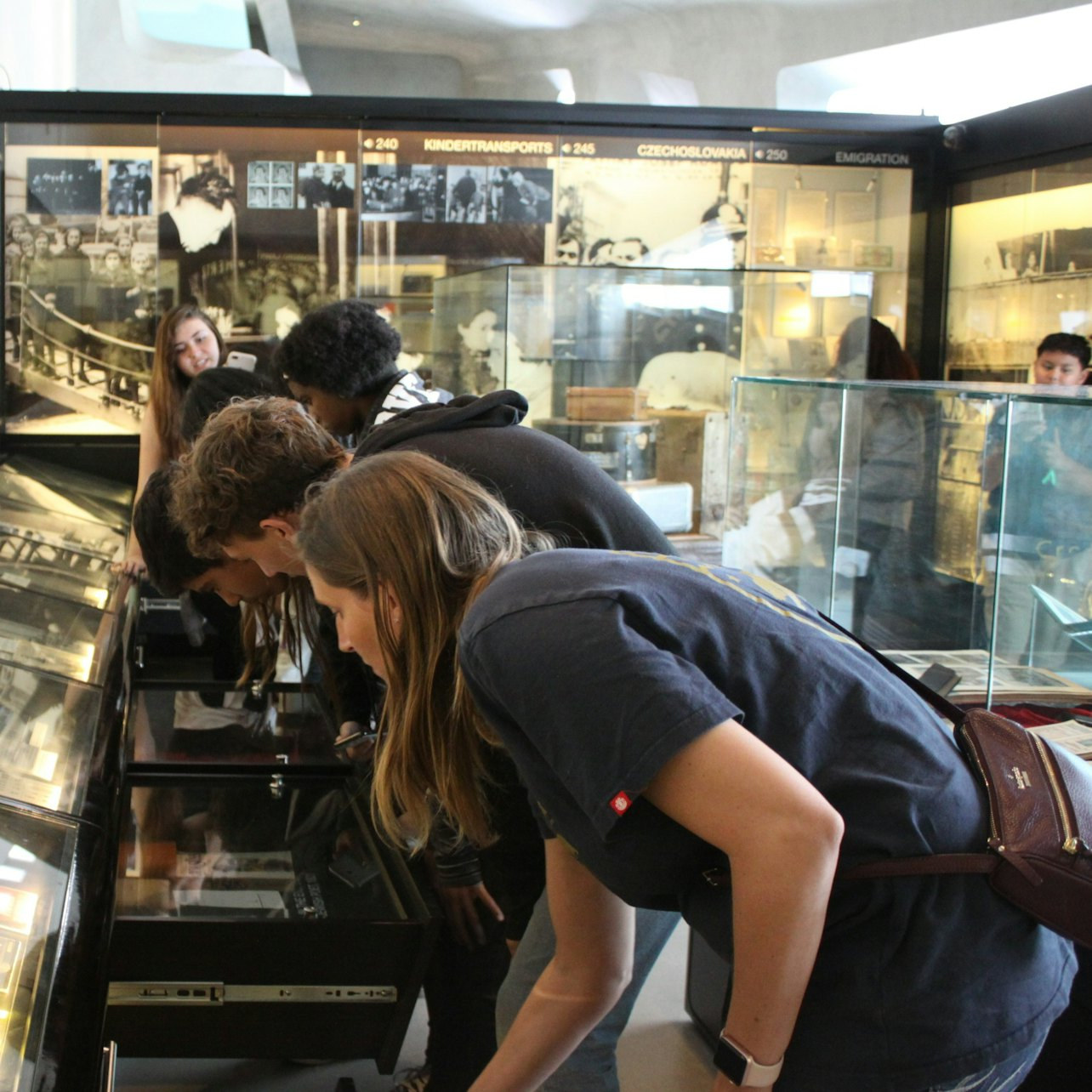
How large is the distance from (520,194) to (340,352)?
4.62m

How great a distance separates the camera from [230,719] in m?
3.19

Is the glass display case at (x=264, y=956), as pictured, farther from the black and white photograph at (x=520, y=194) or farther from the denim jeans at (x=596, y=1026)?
the black and white photograph at (x=520, y=194)

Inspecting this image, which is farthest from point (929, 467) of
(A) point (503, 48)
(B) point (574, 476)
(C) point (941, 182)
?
(A) point (503, 48)

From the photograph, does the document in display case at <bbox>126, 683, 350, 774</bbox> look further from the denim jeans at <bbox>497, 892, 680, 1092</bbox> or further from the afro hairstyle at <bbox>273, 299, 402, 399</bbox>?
the denim jeans at <bbox>497, 892, 680, 1092</bbox>

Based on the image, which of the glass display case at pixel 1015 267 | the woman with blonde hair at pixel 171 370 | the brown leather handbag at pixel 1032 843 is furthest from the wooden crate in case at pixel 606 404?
the brown leather handbag at pixel 1032 843

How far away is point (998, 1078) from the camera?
1.23 metres

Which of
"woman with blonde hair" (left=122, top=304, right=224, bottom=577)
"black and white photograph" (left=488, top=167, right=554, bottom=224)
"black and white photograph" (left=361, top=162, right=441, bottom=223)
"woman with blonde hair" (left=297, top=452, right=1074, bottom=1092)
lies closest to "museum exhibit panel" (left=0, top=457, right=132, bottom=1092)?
"woman with blonde hair" (left=297, top=452, right=1074, bottom=1092)

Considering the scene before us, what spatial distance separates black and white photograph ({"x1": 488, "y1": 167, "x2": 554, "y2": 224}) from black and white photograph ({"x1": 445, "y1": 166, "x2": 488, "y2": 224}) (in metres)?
0.05

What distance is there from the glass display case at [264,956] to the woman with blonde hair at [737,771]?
2.54ft

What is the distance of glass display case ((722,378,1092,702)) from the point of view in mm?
2262

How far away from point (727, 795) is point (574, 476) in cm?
82

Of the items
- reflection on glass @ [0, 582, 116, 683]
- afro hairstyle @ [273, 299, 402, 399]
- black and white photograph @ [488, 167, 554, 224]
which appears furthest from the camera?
black and white photograph @ [488, 167, 554, 224]

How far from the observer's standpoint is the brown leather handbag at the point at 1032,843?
1139 millimetres

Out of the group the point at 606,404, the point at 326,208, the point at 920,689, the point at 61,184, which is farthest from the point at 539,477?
the point at 61,184
